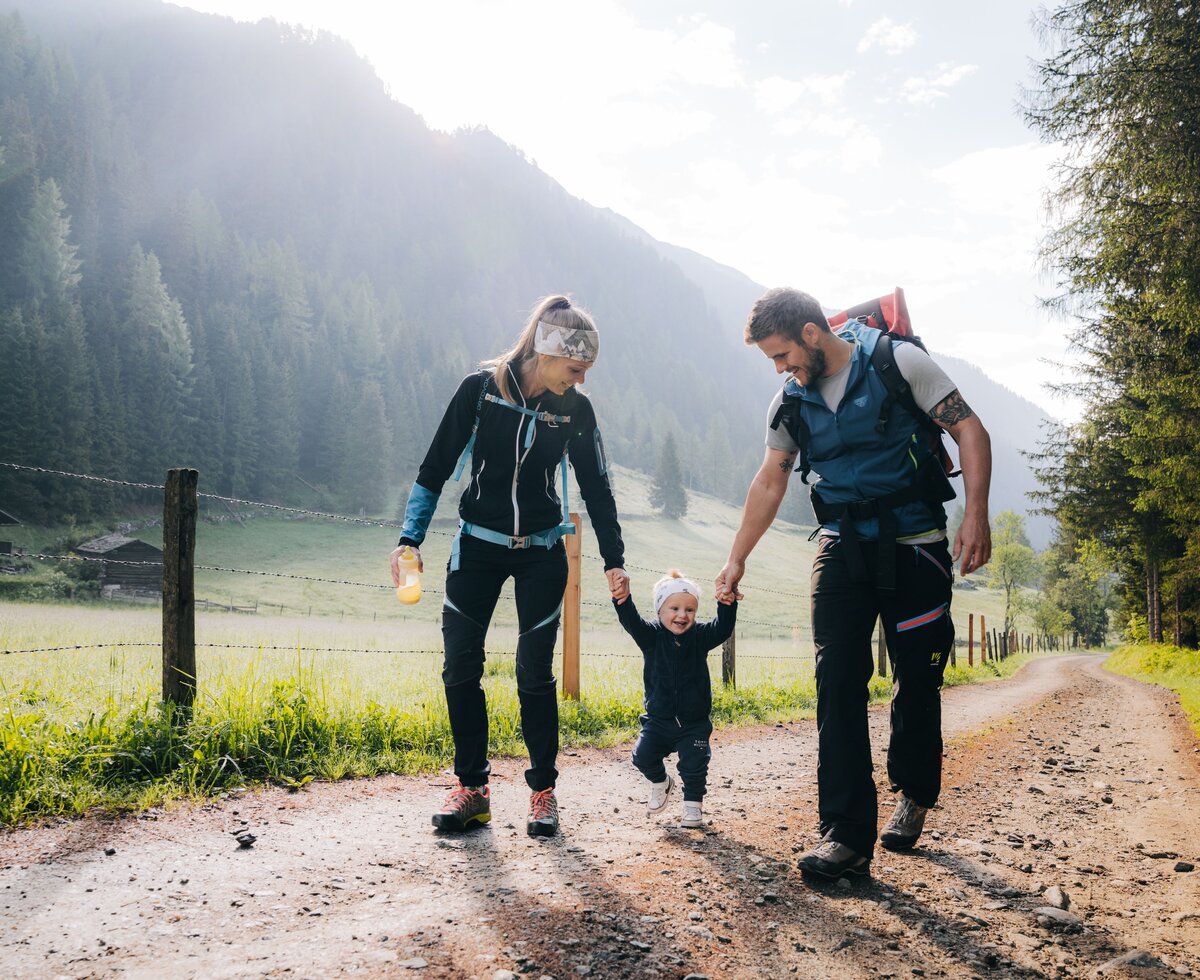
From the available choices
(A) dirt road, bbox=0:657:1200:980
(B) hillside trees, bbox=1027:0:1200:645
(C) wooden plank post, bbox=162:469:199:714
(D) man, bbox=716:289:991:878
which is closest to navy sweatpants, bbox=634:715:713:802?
(A) dirt road, bbox=0:657:1200:980

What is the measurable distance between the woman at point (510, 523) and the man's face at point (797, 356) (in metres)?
0.90

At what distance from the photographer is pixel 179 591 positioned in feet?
16.4

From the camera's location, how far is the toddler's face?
4230 millimetres

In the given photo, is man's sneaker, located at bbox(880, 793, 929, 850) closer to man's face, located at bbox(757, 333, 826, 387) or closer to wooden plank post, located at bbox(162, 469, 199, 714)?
man's face, located at bbox(757, 333, 826, 387)

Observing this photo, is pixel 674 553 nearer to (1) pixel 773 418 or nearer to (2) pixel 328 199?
(1) pixel 773 418

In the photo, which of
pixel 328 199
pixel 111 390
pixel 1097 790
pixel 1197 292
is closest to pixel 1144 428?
pixel 1197 292

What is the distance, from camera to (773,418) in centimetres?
379

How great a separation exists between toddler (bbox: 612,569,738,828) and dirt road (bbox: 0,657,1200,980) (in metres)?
0.27

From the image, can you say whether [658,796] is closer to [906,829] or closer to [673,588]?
[673,588]

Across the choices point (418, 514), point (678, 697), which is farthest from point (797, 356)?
point (418, 514)

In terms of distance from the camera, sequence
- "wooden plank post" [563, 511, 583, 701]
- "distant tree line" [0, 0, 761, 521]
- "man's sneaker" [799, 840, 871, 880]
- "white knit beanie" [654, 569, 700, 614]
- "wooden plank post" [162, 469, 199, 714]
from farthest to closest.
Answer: "distant tree line" [0, 0, 761, 521]
"wooden plank post" [563, 511, 583, 701]
"wooden plank post" [162, 469, 199, 714]
"white knit beanie" [654, 569, 700, 614]
"man's sneaker" [799, 840, 871, 880]

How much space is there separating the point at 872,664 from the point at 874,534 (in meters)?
0.57

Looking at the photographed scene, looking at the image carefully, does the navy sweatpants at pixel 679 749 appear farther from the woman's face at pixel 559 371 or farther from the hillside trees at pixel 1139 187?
the hillside trees at pixel 1139 187

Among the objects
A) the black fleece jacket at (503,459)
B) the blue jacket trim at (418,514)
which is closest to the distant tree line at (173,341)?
the blue jacket trim at (418,514)
